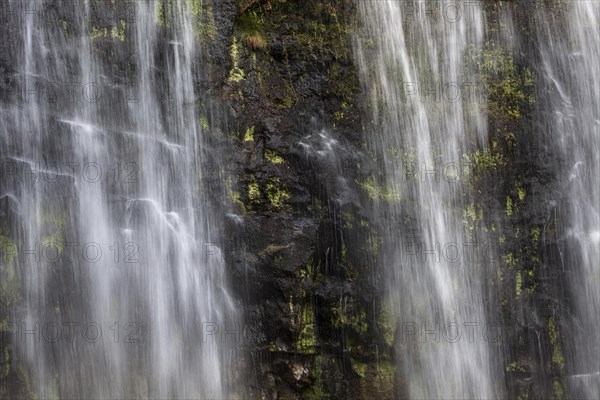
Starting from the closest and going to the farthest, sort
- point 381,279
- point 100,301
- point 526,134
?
point 100,301 < point 381,279 < point 526,134

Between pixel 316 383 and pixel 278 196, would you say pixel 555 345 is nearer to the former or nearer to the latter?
pixel 316 383

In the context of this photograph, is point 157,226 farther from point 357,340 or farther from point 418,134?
point 418,134

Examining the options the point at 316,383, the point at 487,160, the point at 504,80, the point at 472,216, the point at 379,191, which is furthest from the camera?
the point at 504,80

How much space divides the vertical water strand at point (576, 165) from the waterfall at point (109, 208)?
15.7ft

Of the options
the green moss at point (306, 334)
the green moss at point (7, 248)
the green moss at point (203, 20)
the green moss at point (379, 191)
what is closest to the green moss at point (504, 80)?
the green moss at point (379, 191)

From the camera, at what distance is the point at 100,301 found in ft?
27.5

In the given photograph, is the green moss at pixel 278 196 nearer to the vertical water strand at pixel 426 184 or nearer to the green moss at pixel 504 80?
the vertical water strand at pixel 426 184

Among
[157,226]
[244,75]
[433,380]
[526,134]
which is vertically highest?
[244,75]

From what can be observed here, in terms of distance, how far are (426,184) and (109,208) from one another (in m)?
4.28

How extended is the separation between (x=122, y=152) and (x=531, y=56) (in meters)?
6.15

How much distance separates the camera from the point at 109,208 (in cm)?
854

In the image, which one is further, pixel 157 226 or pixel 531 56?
pixel 531 56

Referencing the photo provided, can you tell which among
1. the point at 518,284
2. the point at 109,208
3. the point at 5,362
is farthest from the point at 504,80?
the point at 5,362

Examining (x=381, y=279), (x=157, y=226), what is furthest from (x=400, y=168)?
(x=157, y=226)
